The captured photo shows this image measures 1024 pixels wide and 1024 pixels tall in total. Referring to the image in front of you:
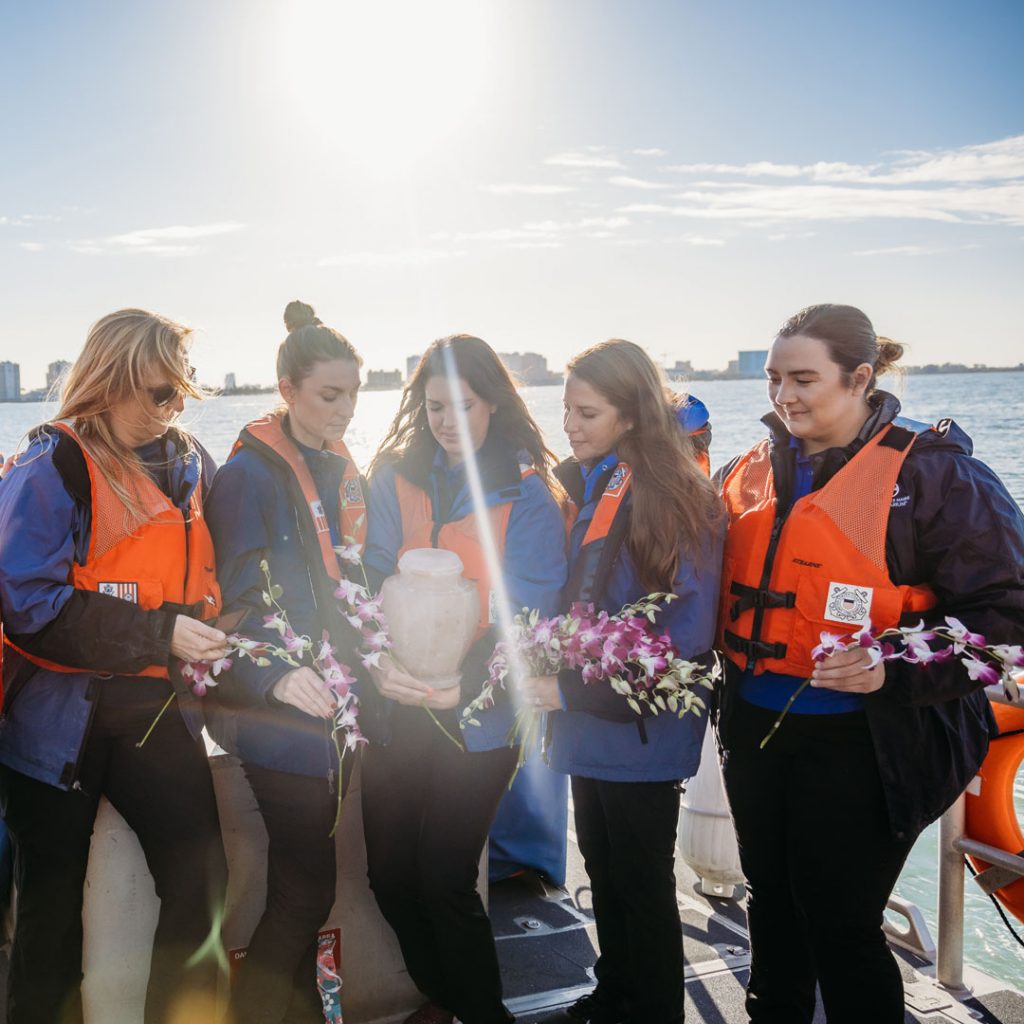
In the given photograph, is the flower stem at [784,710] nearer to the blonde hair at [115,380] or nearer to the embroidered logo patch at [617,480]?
the embroidered logo patch at [617,480]

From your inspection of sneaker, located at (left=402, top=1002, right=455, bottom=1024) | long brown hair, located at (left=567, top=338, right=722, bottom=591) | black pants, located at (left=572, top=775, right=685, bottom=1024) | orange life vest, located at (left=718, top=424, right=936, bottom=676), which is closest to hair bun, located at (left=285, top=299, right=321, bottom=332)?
long brown hair, located at (left=567, top=338, right=722, bottom=591)

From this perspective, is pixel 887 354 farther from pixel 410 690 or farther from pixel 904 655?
pixel 410 690

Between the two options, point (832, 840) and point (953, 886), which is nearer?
point (832, 840)

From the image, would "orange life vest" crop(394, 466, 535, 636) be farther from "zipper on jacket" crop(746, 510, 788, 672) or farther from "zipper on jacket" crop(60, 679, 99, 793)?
"zipper on jacket" crop(60, 679, 99, 793)

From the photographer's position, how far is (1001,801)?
10.0ft

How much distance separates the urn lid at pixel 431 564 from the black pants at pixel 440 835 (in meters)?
0.45

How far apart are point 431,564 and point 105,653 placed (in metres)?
0.73

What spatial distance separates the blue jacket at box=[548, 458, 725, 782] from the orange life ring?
1179mm

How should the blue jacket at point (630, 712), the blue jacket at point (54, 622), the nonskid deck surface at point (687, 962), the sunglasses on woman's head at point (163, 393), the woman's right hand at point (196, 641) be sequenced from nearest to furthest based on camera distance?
the blue jacket at point (54, 622) → the woman's right hand at point (196, 641) → the sunglasses on woman's head at point (163, 393) → the blue jacket at point (630, 712) → the nonskid deck surface at point (687, 962)

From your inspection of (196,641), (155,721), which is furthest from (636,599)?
(155,721)

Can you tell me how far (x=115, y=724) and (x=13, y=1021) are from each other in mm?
686

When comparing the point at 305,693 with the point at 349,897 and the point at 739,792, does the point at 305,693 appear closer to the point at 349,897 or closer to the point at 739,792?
the point at 349,897

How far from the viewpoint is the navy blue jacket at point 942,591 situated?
6.90ft

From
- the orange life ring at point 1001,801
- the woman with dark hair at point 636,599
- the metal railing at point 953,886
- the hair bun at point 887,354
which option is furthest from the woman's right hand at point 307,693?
the orange life ring at point 1001,801
